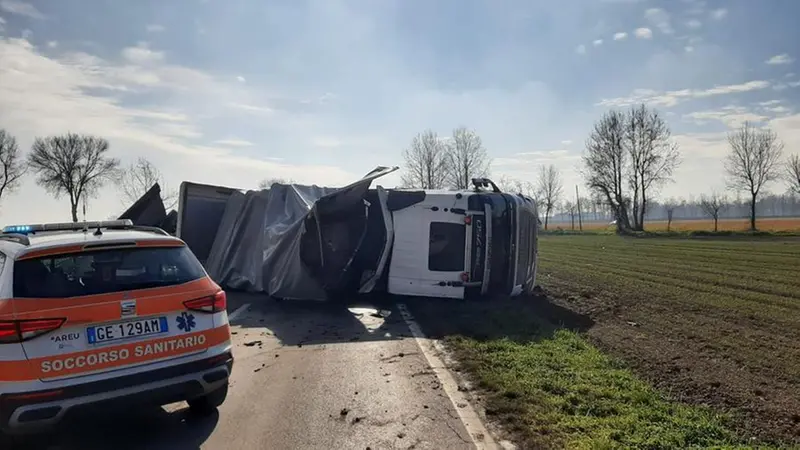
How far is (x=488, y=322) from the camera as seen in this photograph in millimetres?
8781

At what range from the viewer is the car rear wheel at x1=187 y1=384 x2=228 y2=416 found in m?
4.84

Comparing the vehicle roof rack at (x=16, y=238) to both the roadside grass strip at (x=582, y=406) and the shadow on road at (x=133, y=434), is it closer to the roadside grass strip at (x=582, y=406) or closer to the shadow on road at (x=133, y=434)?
the shadow on road at (x=133, y=434)

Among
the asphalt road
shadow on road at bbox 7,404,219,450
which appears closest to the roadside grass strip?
the asphalt road

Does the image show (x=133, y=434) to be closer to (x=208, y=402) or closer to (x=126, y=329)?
(x=208, y=402)

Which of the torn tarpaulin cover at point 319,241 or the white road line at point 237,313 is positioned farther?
the torn tarpaulin cover at point 319,241

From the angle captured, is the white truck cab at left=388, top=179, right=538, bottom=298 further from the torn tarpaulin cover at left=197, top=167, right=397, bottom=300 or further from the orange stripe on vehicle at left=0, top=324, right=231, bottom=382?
the orange stripe on vehicle at left=0, top=324, right=231, bottom=382

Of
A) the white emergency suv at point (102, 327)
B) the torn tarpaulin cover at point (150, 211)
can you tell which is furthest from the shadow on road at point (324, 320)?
the torn tarpaulin cover at point (150, 211)

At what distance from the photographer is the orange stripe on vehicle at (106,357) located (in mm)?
3672

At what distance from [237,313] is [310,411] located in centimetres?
595

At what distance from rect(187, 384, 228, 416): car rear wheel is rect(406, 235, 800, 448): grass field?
239 centimetres

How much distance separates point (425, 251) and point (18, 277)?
7270 mm

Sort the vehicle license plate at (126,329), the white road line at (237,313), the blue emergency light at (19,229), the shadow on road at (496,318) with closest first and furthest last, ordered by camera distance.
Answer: the vehicle license plate at (126,329) → the blue emergency light at (19,229) → the shadow on road at (496,318) → the white road line at (237,313)

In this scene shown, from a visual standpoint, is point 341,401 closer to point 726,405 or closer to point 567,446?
point 567,446

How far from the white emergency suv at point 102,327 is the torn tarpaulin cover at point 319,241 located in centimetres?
577
